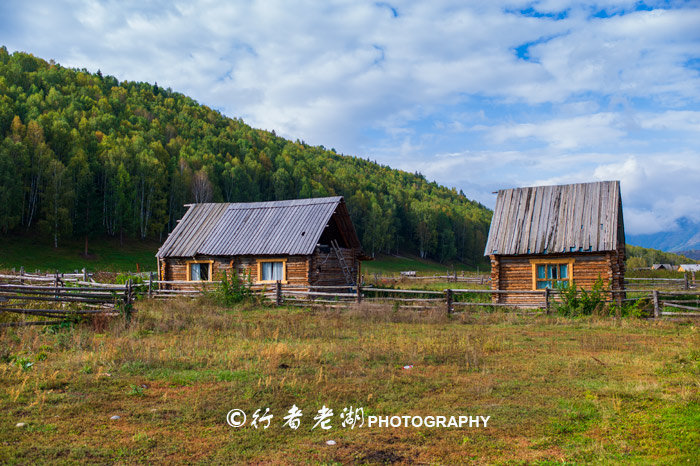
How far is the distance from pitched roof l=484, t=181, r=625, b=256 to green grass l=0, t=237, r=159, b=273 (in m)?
38.5

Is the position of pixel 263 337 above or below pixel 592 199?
below

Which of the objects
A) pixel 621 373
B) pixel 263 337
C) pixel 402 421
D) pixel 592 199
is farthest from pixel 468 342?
pixel 592 199

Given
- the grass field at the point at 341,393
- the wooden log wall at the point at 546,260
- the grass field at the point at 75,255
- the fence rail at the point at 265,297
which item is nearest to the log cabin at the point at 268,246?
the fence rail at the point at 265,297

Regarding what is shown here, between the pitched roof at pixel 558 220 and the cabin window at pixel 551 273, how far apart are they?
0.77m

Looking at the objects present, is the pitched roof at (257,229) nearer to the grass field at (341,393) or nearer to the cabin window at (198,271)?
the cabin window at (198,271)

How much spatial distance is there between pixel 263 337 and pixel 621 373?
880cm

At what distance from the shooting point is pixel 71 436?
21.0 ft

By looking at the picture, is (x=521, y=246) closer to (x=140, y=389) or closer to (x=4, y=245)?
(x=140, y=389)

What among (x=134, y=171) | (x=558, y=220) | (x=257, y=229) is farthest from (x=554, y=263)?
(x=134, y=171)

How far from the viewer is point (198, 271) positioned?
2911cm

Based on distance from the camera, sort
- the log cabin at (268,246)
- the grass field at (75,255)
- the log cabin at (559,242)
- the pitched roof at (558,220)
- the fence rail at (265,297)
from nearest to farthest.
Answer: the fence rail at (265,297) → the log cabin at (559,242) → the pitched roof at (558,220) → the log cabin at (268,246) → the grass field at (75,255)

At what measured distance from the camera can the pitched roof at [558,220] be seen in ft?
76.4

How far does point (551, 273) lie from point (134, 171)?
6365 cm

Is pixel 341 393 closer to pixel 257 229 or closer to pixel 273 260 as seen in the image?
pixel 273 260
